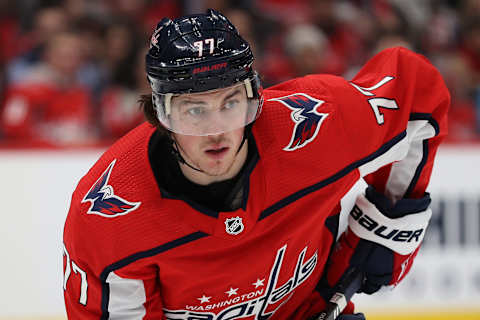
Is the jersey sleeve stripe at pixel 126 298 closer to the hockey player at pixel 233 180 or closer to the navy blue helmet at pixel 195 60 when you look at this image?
the hockey player at pixel 233 180

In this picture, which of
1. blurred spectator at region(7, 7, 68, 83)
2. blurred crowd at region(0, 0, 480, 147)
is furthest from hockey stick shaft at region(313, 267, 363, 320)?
blurred spectator at region(7, 7, 68, 83)

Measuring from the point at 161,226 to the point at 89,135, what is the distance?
1.86 metres

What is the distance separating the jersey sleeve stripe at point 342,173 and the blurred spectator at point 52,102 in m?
1.59

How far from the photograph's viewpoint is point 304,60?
392 cm

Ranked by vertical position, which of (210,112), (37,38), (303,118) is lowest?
(37,38)

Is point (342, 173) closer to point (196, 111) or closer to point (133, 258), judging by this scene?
point (196, 111)

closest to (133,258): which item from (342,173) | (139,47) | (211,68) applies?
(211,68)

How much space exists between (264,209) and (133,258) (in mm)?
333

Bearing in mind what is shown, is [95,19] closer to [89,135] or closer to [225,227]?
[89,135]

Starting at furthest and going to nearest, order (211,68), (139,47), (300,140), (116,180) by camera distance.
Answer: (139,47) → (300,140) → (116,180) → (211,68)

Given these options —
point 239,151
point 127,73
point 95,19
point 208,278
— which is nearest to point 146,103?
point 239,151

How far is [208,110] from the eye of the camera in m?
1.62

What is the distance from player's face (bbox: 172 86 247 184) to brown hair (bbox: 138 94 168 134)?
0.09 m

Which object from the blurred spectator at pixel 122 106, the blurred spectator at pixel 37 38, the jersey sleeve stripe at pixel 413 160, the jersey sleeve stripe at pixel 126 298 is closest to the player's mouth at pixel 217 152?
the jersey sleeve stripe at pixel 126 298
